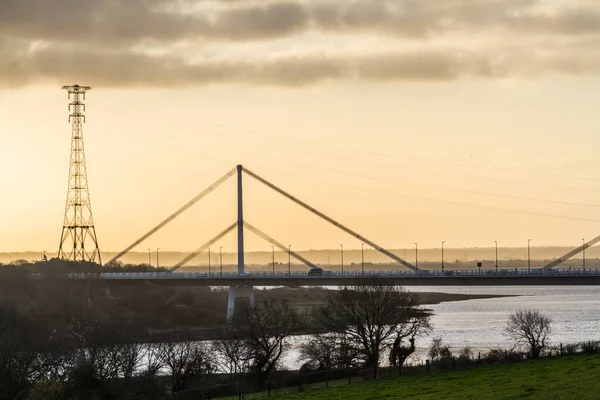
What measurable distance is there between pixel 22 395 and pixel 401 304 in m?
Result: 33.4

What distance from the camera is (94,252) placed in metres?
133

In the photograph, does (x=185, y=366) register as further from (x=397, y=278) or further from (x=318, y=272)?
(x=318, y=272)

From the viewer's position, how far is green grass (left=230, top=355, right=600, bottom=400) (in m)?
45.2

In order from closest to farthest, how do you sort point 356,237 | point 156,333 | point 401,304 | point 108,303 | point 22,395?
point 22,395 < point 401,304 < point 156,333 < point 108,303 < point 356,237

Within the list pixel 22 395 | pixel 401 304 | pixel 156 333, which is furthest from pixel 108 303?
pixel 22 395

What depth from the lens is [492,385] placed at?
50.5 metres

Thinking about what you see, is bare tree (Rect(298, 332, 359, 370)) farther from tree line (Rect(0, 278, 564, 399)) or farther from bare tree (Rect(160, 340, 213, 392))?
bare tree (Rect(160, 340, 213, 392))

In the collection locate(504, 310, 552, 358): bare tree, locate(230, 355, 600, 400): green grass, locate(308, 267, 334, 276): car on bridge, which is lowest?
locate(230, 355, 600, 400): green grass

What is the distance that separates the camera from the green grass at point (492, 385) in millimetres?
45250

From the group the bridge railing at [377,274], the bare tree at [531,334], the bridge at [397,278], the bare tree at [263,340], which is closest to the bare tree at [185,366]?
the bare tree at [263,340]

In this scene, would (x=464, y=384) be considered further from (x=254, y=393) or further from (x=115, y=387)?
(x=115, y=387)

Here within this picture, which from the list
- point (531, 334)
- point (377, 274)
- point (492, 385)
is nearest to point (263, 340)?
point (531, 334)

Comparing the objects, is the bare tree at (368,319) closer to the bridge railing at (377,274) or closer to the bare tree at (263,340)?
the bare tree at (263,340)

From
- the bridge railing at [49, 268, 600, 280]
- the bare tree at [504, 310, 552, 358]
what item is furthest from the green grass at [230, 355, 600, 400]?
the bridge railing at [49, 268, 600, 280]
